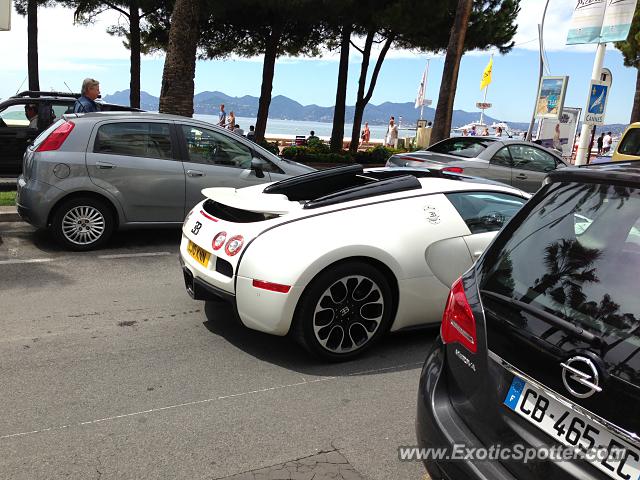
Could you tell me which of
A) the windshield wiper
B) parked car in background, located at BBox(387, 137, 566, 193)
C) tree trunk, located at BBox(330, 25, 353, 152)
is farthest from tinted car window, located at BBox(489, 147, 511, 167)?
tree trunk, located at BBox(330, 25, 353, 152)

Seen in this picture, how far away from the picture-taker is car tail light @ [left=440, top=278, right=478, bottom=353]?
2.26m

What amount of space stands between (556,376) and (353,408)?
177 cm

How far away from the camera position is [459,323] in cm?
237

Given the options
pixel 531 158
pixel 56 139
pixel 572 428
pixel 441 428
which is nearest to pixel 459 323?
pixel 441 428

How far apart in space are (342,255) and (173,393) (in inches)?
52.5

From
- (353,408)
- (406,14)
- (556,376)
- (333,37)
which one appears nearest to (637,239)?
(556,376)

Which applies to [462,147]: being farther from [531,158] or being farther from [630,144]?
[630,144]

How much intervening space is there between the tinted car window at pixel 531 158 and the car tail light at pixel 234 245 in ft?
26.5

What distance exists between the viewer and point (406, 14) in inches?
662

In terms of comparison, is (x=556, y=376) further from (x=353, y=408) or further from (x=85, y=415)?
(x=85, y=415)

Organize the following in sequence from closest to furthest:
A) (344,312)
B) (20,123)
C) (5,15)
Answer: (344,312), (5,15), (20,123)

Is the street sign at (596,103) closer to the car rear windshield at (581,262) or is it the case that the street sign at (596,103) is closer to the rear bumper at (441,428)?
the car rear windshield at (581,262)

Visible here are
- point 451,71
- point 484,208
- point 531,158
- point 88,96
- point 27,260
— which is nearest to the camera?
point 484,208

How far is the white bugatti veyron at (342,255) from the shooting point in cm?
379
